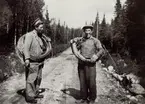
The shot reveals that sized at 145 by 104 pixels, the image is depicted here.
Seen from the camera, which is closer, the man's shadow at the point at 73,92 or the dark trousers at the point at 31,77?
the dark trousers at the point at 31,77

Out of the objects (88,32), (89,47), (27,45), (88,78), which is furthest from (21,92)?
(88,32)

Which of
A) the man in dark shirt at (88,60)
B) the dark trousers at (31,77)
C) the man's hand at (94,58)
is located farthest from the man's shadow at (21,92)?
the man's hand at (94,58)

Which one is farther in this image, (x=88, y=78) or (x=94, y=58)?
(x=88, y=78)

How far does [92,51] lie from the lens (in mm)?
5707

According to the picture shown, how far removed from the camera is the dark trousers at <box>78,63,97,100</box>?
5654mm

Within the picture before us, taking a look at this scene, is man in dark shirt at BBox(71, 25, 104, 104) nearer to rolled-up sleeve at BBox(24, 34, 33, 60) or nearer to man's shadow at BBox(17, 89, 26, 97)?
rolled-up sleeve at BBox(24, 34, 33, 60)

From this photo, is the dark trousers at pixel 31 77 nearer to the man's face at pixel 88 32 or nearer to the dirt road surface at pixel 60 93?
the dirt road surface at pixel 60 93

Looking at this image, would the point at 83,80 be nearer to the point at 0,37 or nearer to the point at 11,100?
the point at 11,100

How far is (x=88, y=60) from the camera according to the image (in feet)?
18.2

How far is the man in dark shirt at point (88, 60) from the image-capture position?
5648 mm

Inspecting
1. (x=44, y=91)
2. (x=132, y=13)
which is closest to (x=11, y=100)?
(x=44, y=91)

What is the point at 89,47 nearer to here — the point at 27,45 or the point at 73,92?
the point at 27,45

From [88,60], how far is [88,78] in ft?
1.78

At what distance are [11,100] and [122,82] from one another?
16.4 ft
